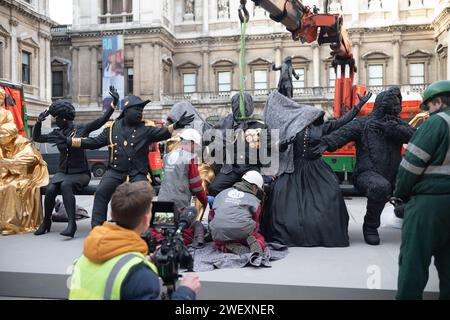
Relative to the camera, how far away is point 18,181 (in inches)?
246

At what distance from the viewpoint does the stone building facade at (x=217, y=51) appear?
33031 mm

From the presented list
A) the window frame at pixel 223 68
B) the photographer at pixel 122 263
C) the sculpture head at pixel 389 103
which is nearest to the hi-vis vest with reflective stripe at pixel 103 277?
the photographer at pixel 122 263

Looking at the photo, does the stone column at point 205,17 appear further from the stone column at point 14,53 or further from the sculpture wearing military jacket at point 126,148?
the sculpture wearing military jacket at point 126,148

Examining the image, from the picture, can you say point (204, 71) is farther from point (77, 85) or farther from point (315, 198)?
point (315, 198)

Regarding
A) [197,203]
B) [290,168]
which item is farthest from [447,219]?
[197,203]

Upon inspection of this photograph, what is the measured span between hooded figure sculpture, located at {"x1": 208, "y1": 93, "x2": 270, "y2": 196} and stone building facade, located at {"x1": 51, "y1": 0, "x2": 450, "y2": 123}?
25.9 metres

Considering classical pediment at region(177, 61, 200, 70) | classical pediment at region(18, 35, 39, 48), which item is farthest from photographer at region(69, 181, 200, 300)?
classical pediment at region(177, 61, 200, 70)

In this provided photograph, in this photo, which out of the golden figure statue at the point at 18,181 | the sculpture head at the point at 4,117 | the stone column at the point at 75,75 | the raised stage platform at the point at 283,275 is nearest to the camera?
the raised stage platform at the point at 283,275

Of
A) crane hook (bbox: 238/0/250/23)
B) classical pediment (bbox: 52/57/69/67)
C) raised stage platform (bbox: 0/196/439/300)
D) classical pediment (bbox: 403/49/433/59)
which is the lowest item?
raised stage platform (bbox: 0/196/439/300)

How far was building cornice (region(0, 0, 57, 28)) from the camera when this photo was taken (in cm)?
2645

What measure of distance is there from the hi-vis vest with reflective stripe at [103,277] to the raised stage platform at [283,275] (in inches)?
77.9

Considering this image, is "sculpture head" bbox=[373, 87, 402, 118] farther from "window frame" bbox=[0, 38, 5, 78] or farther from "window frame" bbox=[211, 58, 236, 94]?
"window frame" bbox=[211, 58, 236, 94]

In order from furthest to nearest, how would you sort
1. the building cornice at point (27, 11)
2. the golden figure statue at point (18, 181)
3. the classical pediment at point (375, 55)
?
the classical pediment at point (375, 55) → the building cornice at point (27, 11) → the golden figure statue at point (18, 181)
